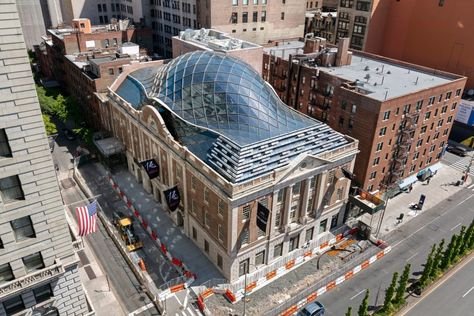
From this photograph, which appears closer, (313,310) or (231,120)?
(313,310)

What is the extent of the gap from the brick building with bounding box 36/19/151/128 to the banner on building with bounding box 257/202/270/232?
2046 inches

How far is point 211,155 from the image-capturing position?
162 ft

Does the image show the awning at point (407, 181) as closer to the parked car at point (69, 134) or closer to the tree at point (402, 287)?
the tree at point (402, 287)

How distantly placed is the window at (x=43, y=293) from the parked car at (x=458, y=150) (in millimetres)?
88177

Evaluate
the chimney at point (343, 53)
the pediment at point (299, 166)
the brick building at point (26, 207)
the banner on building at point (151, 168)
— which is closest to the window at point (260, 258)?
the pediment at point (299, 166)

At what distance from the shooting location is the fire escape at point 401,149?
62.6m

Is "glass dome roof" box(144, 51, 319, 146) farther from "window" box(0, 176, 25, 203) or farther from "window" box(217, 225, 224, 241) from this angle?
"window" box(0, 176, 25, 203)

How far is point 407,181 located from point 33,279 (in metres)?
64.4

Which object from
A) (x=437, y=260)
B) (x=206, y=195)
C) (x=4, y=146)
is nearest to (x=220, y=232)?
(x=206, y=195)

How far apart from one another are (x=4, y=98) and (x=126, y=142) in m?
48.7

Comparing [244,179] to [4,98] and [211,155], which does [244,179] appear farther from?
[4,98]

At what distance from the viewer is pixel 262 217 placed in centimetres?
4431

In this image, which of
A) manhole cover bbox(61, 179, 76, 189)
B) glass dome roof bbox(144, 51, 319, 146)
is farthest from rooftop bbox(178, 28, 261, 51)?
manhole cover bbox(61, 179, 76, 189)

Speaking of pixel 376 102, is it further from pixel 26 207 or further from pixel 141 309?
pixel 26 207
